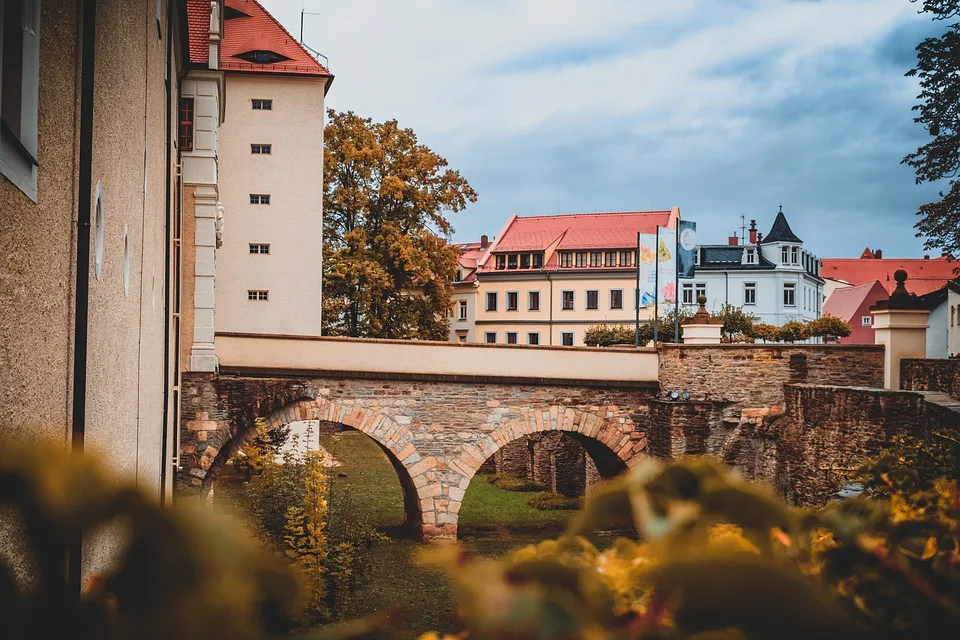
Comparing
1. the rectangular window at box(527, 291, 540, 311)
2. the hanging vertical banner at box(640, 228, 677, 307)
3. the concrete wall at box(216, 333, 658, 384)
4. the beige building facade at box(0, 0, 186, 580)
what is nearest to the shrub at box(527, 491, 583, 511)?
the concrete wall at box(216, 333, 658, 384)

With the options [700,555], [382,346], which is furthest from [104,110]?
[382,346]

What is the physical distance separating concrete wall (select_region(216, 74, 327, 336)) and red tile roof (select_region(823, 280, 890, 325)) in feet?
138

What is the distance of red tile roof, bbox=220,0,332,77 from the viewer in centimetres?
2920

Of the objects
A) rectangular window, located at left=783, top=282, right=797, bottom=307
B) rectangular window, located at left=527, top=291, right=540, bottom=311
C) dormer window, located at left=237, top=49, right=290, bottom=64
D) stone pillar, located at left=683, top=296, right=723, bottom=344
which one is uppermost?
dormer window, located at left=237, top=49, right=290, bottom=64

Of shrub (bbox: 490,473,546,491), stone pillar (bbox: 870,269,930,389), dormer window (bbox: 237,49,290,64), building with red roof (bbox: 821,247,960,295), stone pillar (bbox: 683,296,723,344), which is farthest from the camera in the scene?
building with red roof (bbox: 821,247,960,295)

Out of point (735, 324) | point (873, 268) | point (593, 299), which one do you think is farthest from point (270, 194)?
point (873, 268)

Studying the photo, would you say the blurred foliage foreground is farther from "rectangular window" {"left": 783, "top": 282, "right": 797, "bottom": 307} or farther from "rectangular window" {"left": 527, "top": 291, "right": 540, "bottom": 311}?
"rectangular window" {"left": 783, "top": 282, "right": 797, "bottom": 307}

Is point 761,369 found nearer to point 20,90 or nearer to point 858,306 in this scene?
point 20,90

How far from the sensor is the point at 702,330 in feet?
64.8

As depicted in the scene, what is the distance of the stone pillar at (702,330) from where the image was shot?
19.7 meters

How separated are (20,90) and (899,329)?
46.6ft

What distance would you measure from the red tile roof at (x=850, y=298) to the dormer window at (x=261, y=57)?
42.8m

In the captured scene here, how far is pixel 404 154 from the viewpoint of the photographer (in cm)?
3375

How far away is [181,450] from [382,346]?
4.14m
